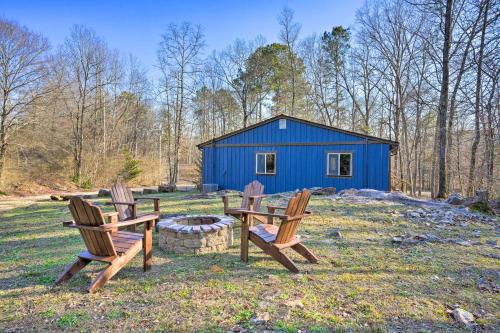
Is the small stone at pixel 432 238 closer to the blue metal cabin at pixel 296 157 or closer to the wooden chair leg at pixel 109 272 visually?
the wooden chair leg at pixel 109 272

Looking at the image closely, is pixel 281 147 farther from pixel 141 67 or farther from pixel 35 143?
pixel 141 67

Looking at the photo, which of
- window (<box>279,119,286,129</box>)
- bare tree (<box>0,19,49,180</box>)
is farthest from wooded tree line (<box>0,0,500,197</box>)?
window (<box>279,119,286,129</box>)

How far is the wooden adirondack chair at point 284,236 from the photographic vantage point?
3387 mm

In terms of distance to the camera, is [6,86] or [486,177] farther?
[6,86]

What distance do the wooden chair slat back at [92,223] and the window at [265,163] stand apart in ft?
32.2

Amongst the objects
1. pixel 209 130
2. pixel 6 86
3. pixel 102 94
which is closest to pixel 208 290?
pixel 6 86

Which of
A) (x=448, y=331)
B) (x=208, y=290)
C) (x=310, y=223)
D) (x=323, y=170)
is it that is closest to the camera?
(x=448, y=331)

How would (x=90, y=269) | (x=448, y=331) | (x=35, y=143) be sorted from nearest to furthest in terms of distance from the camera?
1. (x=448, y=331)
2. (x=90, y=269)
3. (x=35, y=143)

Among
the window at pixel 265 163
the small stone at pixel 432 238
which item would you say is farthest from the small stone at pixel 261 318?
the window at pixel 265 163

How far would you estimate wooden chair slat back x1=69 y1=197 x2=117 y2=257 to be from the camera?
113 inches

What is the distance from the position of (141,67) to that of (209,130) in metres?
7.86

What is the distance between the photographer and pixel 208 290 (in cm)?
289

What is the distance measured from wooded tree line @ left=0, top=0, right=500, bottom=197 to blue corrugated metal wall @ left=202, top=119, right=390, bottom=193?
2521mm

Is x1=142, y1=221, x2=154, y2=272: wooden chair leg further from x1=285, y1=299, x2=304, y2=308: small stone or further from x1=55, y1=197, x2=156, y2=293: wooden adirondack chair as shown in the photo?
x1=285, y1=299, x2=304, y2=308: small stone
